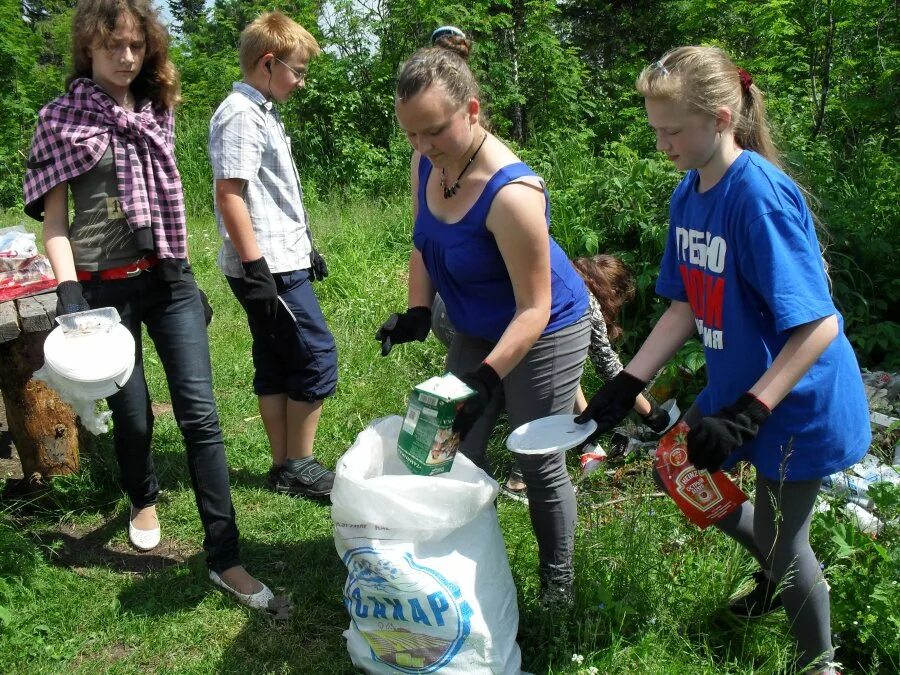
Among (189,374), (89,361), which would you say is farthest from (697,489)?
(89,361)

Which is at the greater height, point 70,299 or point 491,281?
point 491,281

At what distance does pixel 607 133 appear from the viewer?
8.54 meters

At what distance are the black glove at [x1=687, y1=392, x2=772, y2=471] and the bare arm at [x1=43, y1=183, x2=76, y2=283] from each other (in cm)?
201

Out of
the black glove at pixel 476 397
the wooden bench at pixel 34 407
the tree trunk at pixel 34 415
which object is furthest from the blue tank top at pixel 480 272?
the tree trunk at pixel 34 415

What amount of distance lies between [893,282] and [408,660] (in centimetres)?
320

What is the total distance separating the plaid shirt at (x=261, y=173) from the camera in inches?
126

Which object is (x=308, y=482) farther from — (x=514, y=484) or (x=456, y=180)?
(x=456, y=180)

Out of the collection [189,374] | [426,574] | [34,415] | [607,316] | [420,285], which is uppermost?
[420,285]

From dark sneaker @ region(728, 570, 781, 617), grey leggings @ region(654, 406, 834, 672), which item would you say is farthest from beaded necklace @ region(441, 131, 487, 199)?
dark sneaker @ region(728, 570, 781, 617)

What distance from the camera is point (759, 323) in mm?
2010

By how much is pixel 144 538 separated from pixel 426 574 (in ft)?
5.22

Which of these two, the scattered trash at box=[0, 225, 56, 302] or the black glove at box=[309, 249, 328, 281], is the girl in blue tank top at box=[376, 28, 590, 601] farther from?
the scattered trash at box=[0, 225, 56, 302]

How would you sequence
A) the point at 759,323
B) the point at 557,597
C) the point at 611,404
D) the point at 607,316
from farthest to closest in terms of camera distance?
the point at 607,316
the point at 557,597
the point at 611,404
the point at 759,323

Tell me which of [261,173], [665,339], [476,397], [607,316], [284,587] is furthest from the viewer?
[607,316]
